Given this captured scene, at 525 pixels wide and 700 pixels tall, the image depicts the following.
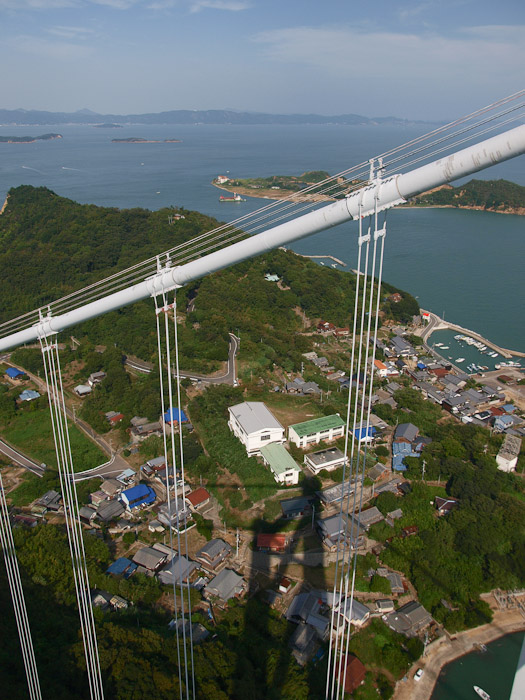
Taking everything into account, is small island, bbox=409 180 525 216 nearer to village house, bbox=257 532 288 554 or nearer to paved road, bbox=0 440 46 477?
village house, bbox=257 532 288 554

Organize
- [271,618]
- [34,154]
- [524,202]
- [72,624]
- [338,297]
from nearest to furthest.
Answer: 1. [72,624]
2. [271,618]
3. [338,297]
4. [524,202]
5. [34,154]

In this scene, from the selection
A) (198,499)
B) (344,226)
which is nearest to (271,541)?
(198,499)

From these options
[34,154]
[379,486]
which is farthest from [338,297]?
[34,154]

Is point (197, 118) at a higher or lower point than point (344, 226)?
higher

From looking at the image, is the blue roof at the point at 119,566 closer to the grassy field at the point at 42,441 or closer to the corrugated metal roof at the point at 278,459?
the grassy field at the point at 42,441

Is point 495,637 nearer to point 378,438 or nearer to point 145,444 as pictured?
point 378,438

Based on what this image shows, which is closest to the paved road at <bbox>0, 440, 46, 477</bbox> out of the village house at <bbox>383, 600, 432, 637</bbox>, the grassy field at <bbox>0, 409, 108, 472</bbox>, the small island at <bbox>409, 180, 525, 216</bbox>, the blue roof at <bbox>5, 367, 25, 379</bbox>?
the grassy field at <bbox>0, 409, 108, 472</bbox>

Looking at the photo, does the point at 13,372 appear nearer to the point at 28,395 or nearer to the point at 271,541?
the point at 28,395
